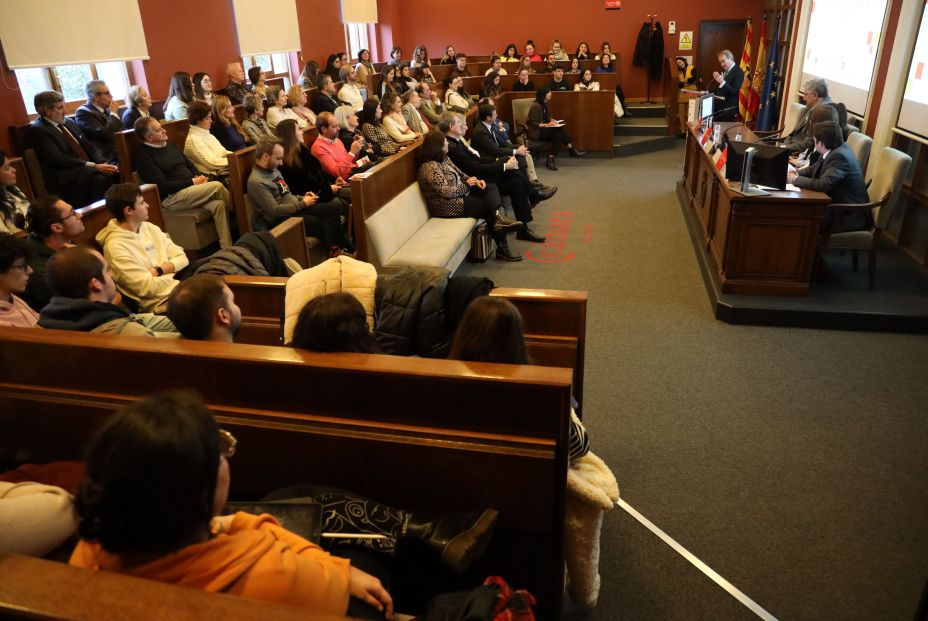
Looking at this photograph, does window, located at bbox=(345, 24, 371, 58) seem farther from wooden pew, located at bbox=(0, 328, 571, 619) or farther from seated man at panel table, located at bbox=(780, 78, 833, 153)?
wooden pew, located at bbox=(0, 328, 571, 619)

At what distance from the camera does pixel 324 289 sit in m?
2.35

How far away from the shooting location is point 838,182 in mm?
4086

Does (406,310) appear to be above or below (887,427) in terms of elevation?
above

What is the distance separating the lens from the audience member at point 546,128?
867 cm

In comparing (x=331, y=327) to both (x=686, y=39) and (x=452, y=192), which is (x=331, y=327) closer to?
(x=452, y=192)

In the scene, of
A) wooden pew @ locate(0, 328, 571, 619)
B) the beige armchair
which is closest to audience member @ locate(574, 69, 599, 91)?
the beige armchair

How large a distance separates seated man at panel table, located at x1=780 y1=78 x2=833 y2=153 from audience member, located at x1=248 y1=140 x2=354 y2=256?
3.98m

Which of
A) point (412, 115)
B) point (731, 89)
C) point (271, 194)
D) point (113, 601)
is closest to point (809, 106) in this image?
point (731, 89)

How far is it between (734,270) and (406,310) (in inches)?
106

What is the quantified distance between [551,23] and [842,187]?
9.86 meters

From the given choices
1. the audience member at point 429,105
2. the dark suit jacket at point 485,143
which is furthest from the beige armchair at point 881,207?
the audience member at point 429,105

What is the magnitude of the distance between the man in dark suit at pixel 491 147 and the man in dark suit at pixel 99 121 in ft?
10.3

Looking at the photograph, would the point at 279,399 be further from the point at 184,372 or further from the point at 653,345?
the point at 653,345

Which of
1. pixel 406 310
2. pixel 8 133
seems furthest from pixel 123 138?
pixel 406 310
